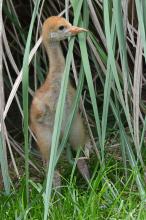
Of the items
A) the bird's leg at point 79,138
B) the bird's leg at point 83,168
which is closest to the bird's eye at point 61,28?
the bird's leg at point 79,138

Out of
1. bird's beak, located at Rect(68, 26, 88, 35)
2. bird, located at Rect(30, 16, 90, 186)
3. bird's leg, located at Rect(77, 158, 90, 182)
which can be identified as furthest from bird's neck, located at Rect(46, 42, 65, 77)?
bird's leg, located at Rect(77, 158, 90, 182)

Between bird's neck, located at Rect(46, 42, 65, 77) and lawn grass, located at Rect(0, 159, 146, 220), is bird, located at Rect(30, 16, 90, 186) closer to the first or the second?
bird's neck, located at Rect(46, 42, 65, 77)

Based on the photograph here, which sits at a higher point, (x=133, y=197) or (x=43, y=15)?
(x=43, y=15)

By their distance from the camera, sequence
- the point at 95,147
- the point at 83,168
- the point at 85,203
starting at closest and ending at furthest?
1. the point at 85,203
2. the point at 95,147
3. the point at 83,168

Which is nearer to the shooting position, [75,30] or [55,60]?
[75,30]

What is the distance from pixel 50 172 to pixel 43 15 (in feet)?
4.50

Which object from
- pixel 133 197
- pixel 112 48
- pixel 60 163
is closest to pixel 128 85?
pixel 112 48

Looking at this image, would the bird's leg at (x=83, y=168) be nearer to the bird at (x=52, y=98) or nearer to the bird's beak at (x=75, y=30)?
the bird at (x=52, y=98)

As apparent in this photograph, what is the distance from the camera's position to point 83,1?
2.78 m

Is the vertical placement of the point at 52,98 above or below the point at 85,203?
above

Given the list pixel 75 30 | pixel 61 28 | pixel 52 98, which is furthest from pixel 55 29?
pixel 52 98

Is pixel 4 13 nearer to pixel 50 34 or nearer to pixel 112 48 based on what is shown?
pixel 50 34

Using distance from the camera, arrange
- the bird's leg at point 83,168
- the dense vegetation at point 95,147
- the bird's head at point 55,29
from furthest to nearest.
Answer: the bird's leg at point 83,168 → the bird's head at point 55,29 → the dense vegetation at point 95,147

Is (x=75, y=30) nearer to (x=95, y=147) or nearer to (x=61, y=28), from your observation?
(x=61, y=28)
